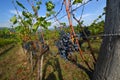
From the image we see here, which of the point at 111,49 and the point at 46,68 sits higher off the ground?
the point at 111,49

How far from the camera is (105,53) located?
1463 mm

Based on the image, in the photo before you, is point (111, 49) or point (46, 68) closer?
point (111, 49)

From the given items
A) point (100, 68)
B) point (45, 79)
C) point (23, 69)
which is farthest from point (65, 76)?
point (100, 68)

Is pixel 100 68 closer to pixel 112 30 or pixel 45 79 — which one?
pixel 112 30

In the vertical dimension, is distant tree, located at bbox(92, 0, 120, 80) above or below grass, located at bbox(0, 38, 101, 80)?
above

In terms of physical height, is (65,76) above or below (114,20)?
below

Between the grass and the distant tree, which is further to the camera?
the grass

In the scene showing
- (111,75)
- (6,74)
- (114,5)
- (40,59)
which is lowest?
(6,74)

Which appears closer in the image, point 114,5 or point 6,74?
point 114,5

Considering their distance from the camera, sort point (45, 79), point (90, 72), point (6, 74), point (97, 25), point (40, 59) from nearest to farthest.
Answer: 1. point (90, 72)
2. point (40, 59)
3. point (45, 79)
4. point (6, 74)
5. point (97, 25)

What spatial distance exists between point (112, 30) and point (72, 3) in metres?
1.54

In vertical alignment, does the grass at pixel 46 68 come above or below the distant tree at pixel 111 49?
below

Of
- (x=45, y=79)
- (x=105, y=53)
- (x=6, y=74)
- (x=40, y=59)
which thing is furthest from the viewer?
(x=6, y=74)

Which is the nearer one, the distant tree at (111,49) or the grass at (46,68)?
the distant tree at (111,49)
